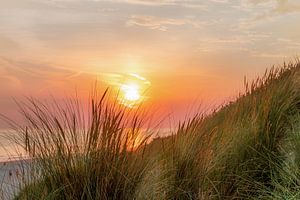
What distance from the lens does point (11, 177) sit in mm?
5605

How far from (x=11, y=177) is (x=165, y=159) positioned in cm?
154

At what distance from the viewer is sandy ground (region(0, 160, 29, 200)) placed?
16.9ft

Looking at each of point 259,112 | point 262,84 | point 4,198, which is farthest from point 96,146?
point 262,84

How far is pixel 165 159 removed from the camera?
561cm

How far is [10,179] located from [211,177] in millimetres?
2002

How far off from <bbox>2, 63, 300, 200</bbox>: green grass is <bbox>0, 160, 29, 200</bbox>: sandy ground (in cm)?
16

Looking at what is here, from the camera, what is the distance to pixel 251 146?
6.31 m

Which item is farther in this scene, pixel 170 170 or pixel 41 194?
pixel 170 170

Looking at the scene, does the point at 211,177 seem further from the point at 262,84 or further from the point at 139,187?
the point at 262,84

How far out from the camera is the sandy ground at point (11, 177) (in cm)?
515

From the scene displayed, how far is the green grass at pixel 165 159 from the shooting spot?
482 centimetres

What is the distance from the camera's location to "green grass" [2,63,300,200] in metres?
4.82

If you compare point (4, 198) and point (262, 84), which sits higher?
point (262, 84)

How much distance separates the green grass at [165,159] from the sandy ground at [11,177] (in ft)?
0.52
